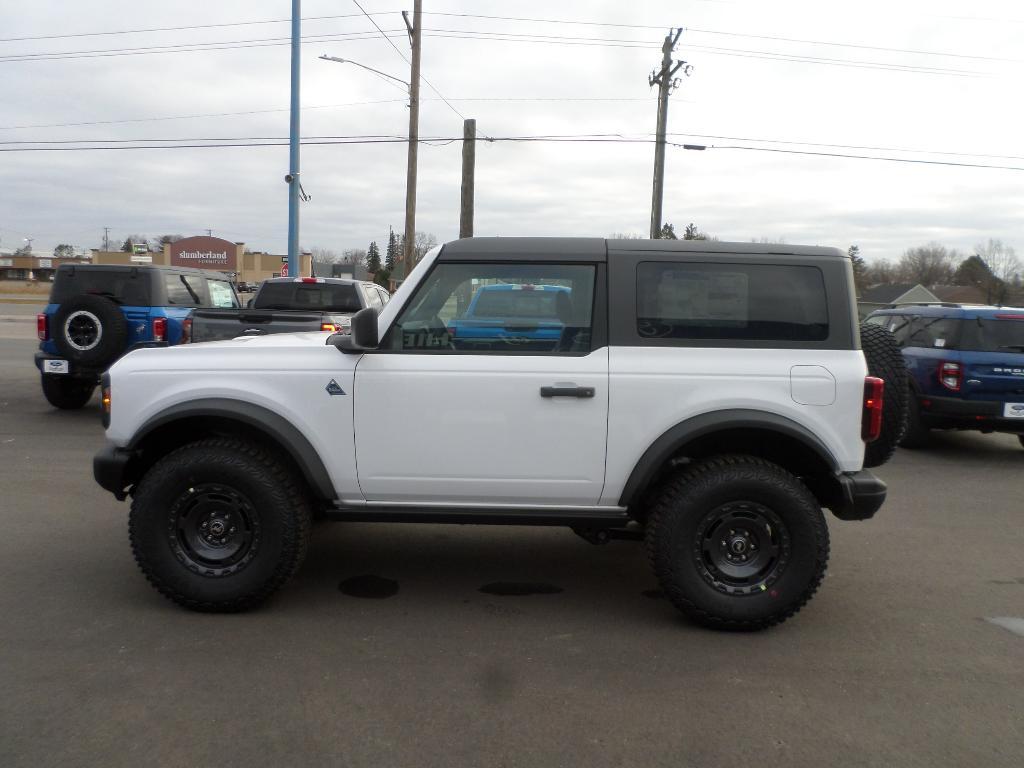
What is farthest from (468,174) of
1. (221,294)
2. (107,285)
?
(107,285)

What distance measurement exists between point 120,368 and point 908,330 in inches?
341

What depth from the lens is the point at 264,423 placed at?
4285 mm

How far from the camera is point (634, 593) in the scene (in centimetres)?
491

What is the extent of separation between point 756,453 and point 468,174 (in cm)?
1817

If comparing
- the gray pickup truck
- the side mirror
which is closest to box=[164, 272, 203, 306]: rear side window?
the gray pickup truck

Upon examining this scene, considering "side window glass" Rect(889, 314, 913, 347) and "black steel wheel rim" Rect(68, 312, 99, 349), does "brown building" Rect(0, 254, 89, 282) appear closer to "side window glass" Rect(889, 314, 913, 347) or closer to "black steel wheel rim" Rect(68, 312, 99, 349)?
"black steel wheel rim" Rect(68, 312, 99, 349)

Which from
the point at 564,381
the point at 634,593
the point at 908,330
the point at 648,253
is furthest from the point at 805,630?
the point at 908,330

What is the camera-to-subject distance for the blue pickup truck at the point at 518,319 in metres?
4.32

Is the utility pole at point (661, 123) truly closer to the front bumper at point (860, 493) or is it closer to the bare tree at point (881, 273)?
the front bumper at point (860, 493)

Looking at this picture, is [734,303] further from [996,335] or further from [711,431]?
[996,335]

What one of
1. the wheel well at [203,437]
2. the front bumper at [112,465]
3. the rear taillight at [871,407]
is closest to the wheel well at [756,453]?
the rear taillight at [871,407]

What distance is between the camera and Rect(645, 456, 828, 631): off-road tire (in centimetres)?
418

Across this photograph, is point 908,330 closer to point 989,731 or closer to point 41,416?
point 989,731

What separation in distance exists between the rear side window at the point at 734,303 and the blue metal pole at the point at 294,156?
57.0 feet
